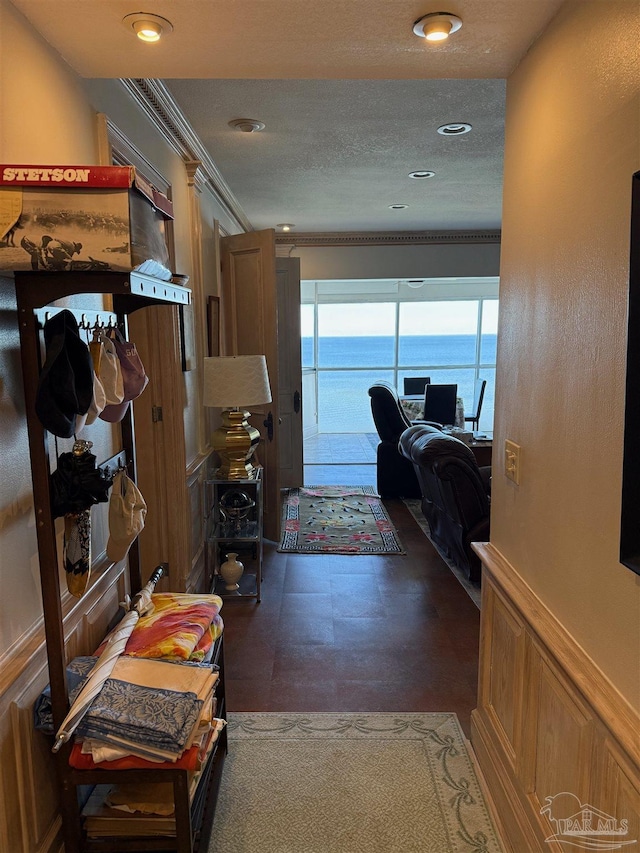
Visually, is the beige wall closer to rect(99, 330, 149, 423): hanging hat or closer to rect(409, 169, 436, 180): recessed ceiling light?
rect(99, 330, 149, 423): hanging hat

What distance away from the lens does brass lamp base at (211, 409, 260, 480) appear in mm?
3543

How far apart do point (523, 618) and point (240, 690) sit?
4.82 ft

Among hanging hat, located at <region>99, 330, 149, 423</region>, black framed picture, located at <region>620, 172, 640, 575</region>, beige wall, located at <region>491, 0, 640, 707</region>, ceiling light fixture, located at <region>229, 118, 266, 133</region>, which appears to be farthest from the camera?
ceiling light fixture, located at <region>229, 118, 266, 133</region>

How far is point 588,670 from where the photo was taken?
1.25m

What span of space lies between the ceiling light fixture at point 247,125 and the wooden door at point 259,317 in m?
1.01

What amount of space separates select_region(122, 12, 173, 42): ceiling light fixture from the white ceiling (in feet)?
0.07

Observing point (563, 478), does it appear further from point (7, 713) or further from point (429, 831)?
point (7, 713)

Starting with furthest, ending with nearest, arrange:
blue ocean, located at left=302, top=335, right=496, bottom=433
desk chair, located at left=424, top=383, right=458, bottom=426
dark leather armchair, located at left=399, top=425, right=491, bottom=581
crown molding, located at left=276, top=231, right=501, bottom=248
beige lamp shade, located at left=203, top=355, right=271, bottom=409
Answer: blue ocean, located at left=302, top=335, right=496, bottom=433 → desk chair, located at left=424, top=383, right=458, bottom=426 → crown molding, located at left=276, top=231, right=501, bottom=248 → dark leather armchair, located at left=399, top=425, right=491, bottom=581 → beige lamp shade, located at left=203, top=355, right=271, bottom=409

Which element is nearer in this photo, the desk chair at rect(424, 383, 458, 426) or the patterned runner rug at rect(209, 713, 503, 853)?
the patterned runner rug at rect(209, 713, 503, 853)

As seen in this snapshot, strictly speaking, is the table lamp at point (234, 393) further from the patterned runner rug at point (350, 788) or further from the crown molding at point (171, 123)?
the patterned runner rug at point (350, 788)

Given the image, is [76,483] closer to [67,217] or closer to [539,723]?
[67,217]

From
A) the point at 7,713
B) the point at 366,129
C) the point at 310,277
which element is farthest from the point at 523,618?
the point at 310,277

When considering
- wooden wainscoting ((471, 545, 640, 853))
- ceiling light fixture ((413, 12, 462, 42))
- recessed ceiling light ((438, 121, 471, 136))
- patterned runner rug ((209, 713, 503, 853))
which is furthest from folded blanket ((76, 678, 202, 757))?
recessed ceiling light ((438, 121, 471, 136))

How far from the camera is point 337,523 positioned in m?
4.92
